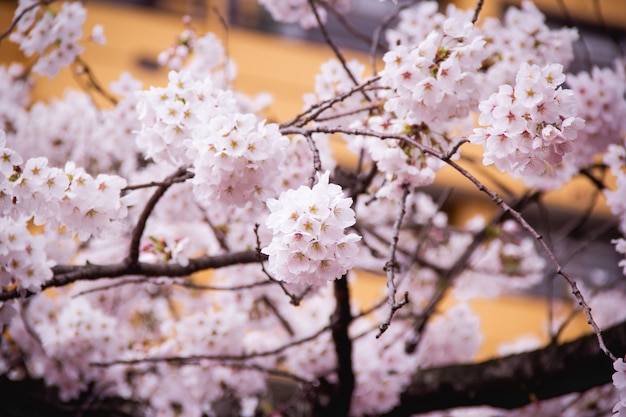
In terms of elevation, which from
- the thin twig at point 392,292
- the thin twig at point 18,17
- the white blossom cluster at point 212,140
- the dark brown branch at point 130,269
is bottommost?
the dark brown branch at point 130,269

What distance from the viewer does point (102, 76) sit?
8023 millimetres

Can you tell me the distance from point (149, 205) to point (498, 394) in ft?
4.94

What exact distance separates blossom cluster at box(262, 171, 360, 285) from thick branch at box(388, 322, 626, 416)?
1.28 m

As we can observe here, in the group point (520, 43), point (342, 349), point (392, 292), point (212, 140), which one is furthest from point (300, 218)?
point (520, 43)

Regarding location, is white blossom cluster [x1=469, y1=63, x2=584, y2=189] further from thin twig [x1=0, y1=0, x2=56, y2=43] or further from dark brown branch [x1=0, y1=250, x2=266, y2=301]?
thin twig [x1=0, y1=0, x2=56, y2=43]

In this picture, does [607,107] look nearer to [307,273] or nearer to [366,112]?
[366,112]

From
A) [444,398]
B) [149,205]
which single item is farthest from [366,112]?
[444,398]

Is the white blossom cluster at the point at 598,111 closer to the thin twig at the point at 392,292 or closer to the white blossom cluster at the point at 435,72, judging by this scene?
the white blossom cluster at the point at 435,72

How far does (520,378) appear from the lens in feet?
7.91

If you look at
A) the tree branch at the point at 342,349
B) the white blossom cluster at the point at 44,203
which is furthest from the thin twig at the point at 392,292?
the white blossom cluster at the point at 44,203

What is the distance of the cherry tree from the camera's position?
1.61 meters

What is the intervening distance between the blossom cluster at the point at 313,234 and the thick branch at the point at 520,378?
1.28 meters

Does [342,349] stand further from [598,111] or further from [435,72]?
[598,111]

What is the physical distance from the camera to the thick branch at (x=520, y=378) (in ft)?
7.48
